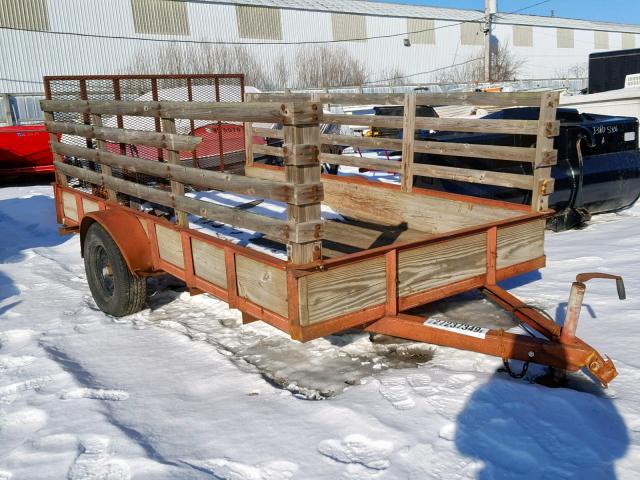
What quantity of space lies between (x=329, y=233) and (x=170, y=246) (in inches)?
67.2

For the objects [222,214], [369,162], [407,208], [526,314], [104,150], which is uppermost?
[104,150]

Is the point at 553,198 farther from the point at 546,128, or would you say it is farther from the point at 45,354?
the point at 45,354

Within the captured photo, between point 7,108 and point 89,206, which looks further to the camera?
point 7,108

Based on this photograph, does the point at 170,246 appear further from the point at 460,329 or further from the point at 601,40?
the point at 601,40

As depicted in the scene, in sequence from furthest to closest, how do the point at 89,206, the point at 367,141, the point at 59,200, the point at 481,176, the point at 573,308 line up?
the point at 367,141 → the point at 59,200 → the point at 89,206 → the point at 481,176 → the point at 573,308

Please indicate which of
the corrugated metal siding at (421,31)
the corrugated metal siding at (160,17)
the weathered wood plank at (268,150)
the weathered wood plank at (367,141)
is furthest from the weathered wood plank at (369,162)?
the corrugated metal siding at (421,31)

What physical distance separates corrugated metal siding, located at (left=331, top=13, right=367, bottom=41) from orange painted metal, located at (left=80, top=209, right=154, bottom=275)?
37876 millimetres

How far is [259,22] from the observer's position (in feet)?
120

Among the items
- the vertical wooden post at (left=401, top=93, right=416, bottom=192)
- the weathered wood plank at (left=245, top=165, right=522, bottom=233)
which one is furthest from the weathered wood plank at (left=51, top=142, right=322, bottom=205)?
the vertical wooden post at (left=401, top=93, right=416, bottom=192)

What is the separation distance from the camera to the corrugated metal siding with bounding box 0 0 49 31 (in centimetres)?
2795

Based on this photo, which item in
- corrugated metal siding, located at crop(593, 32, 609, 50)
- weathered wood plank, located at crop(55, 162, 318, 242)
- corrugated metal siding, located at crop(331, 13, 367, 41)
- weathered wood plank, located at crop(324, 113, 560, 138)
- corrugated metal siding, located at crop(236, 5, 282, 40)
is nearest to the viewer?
weathered wood plank, located at crop(55, 162, 318, 242)

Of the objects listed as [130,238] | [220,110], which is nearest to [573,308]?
[220,110]

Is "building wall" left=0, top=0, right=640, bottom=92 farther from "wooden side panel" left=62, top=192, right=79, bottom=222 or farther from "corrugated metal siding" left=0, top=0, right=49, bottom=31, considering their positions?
"wooden side panel" left=62, top=192, right=79, bottom=222

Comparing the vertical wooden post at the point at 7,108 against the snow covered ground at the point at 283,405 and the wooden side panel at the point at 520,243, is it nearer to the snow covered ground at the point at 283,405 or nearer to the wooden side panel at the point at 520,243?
the snow covered ground at the point at 283,405
